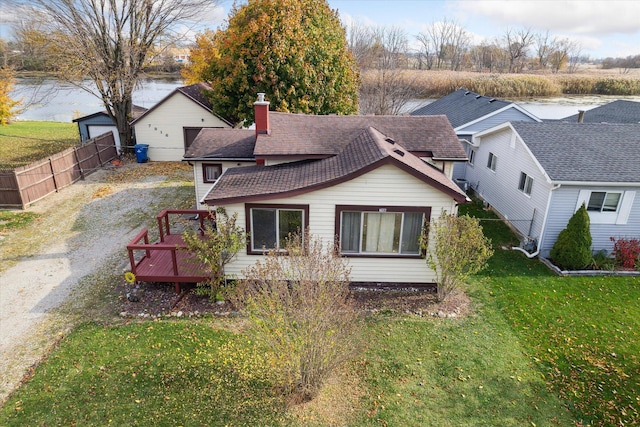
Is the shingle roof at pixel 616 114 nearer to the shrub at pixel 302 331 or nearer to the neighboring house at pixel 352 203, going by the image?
the neighboring house at pixel 352 203

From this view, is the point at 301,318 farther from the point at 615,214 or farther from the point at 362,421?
the point at 615,214

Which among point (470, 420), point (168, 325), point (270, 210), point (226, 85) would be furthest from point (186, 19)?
point (470, 420)

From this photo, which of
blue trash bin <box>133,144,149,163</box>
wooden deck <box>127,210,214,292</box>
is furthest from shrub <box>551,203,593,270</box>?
blue trash bin <box>133,144,149,163</box>

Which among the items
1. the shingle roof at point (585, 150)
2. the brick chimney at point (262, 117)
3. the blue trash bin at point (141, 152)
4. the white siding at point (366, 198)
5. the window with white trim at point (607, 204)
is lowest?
the blue trash bin at point (141, 152)

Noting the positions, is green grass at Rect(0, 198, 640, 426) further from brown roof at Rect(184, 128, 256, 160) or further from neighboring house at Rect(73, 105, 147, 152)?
neighboring house at Rect(73, 105, 147, 152)

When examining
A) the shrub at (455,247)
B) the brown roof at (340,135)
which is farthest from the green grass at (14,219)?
the shrub at (455,247)

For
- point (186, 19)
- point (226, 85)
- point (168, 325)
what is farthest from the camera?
point (186, 19)
